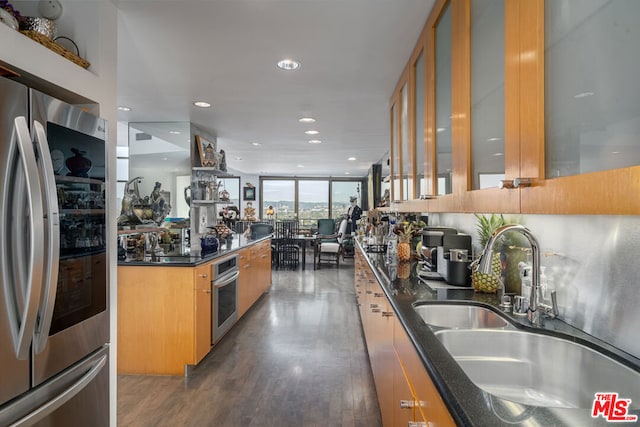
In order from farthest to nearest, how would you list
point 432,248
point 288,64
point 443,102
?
point 288,64 → point 432,248 → point 443,102

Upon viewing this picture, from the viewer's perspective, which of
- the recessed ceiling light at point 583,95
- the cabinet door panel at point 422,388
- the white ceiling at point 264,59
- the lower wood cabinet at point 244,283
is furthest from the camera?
the lower wood cabinet at point 244,283

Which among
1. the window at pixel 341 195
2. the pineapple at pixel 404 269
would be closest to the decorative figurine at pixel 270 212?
the window at pixel 341 195

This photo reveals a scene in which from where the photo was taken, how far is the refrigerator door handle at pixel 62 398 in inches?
46.1

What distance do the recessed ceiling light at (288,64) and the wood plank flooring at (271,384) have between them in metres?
2.32

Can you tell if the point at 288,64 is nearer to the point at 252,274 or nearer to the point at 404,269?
the point at 404,269

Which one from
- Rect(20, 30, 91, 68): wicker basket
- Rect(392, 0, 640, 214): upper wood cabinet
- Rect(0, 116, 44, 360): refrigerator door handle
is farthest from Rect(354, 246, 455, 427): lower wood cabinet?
Rect(20, 30, 91, 68): wicker basket

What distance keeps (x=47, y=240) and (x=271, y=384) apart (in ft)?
6.14

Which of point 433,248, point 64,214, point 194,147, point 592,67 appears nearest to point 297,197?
point 194,147

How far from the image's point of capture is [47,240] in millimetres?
1190

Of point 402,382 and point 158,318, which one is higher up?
point 402,382

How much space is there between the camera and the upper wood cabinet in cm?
60

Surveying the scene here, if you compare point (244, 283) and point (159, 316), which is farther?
point (244, 283)

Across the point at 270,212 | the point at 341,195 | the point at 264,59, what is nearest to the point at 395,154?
the point at 264,59

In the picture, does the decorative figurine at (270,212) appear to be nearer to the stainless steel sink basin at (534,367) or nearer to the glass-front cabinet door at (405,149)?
the glass-front cabinet door at (405,149)
